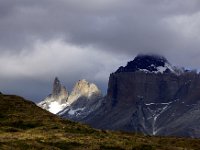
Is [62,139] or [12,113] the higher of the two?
[12,113]

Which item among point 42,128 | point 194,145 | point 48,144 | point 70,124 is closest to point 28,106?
point 70,124

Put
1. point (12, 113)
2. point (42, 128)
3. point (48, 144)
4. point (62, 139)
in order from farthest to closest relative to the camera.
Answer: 1. point (12, 113)
2. point (42, 128)
3. point (62, 139)
4. point (48, 144)

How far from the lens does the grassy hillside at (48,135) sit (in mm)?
76963

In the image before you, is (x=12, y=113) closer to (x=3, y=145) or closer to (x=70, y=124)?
(x=70, y=124)

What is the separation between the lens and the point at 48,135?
278 ft

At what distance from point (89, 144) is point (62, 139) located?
4751 millimetres

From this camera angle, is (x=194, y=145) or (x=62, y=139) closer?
(x=62, y=139)

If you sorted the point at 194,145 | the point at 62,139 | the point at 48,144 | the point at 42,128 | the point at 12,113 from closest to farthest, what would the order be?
the point at 48,144 → the point at 62,139 → the point at 42,128 → the point at 194,145 → the point at 12,113

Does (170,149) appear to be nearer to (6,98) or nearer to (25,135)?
(25,135)

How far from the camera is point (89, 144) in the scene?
262 feet

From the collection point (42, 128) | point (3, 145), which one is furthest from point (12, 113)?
point (3, 145)

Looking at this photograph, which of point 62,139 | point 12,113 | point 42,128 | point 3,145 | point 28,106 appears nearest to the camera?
point 3,145

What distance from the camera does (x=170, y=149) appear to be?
86.7 m

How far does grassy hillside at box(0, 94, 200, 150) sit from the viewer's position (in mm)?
76963
